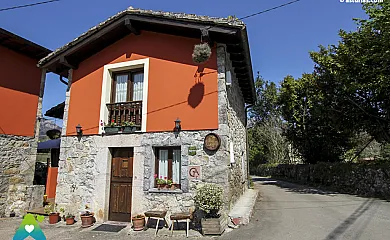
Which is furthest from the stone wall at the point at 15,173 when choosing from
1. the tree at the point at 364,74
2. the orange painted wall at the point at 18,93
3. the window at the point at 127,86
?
the tree at the point at 364,74

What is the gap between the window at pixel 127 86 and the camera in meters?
8.16

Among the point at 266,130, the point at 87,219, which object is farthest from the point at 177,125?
the point at 266,130

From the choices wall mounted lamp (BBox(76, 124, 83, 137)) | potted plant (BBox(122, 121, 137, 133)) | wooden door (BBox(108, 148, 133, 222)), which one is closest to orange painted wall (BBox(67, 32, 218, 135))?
wall mounted lamp (BBox(76, 124, 83, 137))

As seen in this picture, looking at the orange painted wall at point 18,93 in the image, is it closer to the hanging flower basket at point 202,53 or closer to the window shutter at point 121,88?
the window shutter at point 121,88

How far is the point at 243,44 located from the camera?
23.8 feet

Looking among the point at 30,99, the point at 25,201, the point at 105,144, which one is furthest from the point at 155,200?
the point at 30,99

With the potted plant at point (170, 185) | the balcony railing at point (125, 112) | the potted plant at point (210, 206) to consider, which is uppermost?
the balcony railing at point (125, 112)

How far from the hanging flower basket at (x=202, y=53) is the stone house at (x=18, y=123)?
6458 millimetres

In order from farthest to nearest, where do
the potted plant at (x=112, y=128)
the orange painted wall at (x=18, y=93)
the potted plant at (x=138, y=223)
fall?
the orange painted wall at (x=18, y=93), the potted plant at (x=112, y=128), the potted plant at (x=138, y=223)

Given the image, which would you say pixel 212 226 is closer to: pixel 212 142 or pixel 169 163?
pixel 212 142

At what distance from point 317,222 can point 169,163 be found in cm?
431

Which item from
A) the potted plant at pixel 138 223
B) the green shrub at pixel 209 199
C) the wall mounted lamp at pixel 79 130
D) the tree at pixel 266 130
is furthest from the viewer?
the tree at pixel 266 130

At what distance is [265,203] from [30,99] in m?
9.75

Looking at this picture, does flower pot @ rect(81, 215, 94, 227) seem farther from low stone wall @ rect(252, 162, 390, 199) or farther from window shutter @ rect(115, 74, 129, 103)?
low stone wall @ rect(252, 162, 390, 199)
